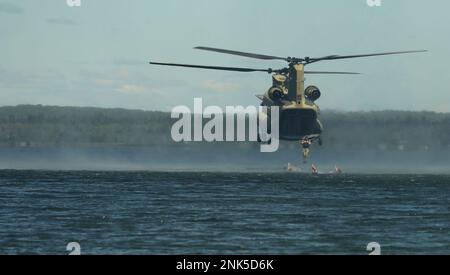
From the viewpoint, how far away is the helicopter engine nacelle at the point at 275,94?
152750mm

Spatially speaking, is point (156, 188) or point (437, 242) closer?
point (437, 242)

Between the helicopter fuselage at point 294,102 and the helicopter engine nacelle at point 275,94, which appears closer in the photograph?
the helicopter engine nacelle at point 275,94

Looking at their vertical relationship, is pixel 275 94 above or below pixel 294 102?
above

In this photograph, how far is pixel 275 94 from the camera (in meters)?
153

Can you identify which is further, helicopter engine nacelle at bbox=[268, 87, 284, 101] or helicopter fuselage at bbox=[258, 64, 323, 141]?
helicopter fuselage at bbox=[258, 64, 323, 141]

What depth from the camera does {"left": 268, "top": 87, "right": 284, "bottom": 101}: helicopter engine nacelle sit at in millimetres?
152750

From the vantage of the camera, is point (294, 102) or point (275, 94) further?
point (294, 102)

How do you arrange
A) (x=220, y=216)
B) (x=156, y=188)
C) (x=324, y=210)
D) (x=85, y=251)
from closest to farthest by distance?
(x=85, y=251) < (x=220, y=216) < (x=324, y=210) < (x=156, y=188)

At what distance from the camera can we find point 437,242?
71875 mm
